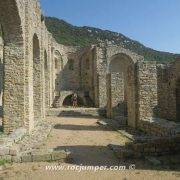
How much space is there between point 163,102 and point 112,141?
27.0ft

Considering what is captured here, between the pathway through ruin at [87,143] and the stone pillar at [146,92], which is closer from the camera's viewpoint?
the pathway through ruin at [87,143]

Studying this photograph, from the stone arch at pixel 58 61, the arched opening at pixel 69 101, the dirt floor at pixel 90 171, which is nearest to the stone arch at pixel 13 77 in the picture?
the dirt floor at pixel 90 171

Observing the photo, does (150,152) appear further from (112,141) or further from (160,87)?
(160,87)

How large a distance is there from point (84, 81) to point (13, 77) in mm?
21321

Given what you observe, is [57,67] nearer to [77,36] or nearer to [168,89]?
[168,89]

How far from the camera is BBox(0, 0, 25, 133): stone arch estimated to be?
12.7 metres

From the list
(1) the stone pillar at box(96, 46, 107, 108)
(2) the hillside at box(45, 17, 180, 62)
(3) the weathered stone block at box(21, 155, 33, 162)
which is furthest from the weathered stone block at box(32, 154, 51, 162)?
(2) the hillside at box(45, 17, 180, 62)

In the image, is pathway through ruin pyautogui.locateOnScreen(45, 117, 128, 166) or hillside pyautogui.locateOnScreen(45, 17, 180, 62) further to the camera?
hillside pyautogui.locateOnScreen(45, 17, 180, 62)

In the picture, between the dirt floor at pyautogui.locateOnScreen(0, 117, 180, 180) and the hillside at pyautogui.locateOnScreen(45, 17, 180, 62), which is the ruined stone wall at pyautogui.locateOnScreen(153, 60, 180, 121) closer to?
the dirt floor at pyautogui.locateOnScreen(0, 117, 180, 180)

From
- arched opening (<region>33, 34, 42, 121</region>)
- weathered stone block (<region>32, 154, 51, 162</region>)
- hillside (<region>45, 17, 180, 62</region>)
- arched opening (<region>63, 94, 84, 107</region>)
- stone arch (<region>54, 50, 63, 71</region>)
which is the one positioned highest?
hillside (<region>45, 17, 180, 62</region>)

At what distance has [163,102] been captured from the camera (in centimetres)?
Answer: 1945

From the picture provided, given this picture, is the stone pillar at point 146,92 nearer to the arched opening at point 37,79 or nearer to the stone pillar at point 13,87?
the stone pillar at point 13,87

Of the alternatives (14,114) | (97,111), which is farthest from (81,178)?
(97,111)

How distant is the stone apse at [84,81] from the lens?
503 inches
